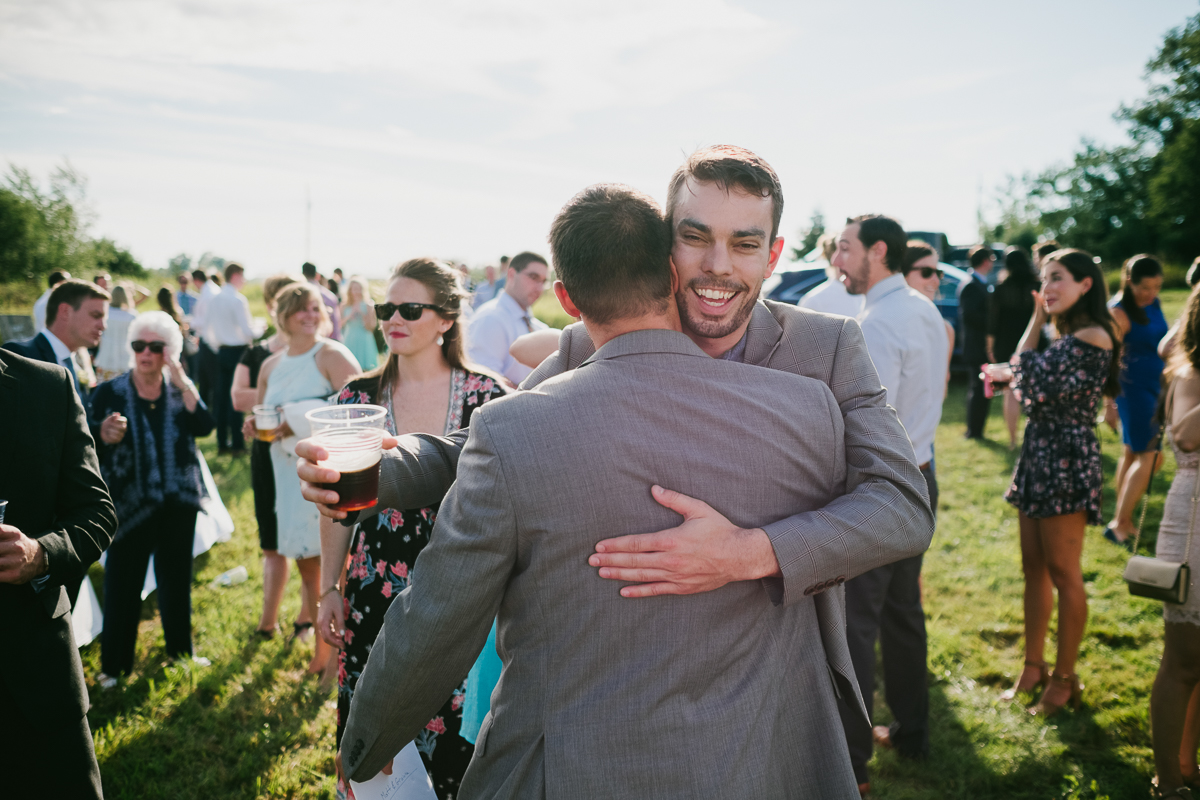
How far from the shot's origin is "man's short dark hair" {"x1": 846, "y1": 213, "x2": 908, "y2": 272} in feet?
13.3

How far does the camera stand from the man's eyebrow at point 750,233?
1807mm

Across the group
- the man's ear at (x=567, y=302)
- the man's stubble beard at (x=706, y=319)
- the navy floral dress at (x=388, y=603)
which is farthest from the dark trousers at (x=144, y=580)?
the man's stubble beard at (x=706, y=319)

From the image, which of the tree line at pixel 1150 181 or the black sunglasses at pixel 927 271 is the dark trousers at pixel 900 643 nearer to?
the black sunglasses at pixel 927 271

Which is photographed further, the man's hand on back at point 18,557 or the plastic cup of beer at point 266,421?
the plastic cup of beer at point 266,421

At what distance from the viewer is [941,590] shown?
5.62m

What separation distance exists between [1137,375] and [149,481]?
329 inches

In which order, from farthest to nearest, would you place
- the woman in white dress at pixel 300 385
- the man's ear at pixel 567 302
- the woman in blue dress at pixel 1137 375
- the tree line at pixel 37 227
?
the tree line at pixel 37 227, the woman in blue dress at pixel 1137 375, the woman in white dress at pixel 300 385, the man's ear at pixel 567 302

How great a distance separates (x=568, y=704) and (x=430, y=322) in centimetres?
205

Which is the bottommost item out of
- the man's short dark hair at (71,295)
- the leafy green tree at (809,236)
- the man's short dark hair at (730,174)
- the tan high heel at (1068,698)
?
the tan high heel at (1068,698)

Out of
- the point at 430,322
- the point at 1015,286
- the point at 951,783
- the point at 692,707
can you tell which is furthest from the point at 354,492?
the point at 1015,286

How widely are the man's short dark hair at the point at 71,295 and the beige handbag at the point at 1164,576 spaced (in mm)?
5705

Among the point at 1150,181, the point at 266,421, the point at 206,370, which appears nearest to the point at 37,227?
the point at 206,370

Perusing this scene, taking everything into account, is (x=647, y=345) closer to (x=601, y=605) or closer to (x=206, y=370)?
(x=601, y=605)

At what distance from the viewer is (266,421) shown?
13.8 ft
